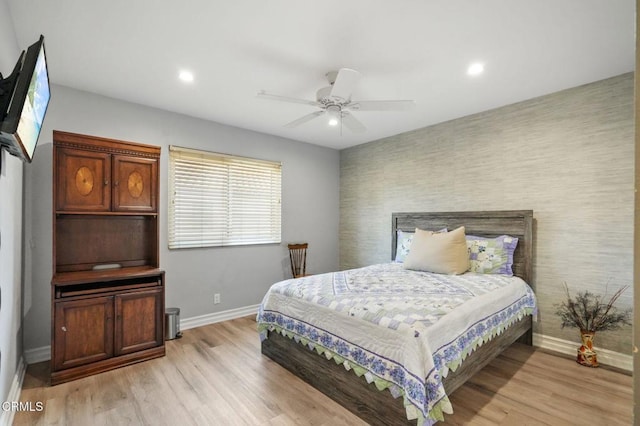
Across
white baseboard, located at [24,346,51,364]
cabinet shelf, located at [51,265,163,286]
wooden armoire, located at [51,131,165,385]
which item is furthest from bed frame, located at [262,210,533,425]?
white baseboard, located at [24,346,51,364]

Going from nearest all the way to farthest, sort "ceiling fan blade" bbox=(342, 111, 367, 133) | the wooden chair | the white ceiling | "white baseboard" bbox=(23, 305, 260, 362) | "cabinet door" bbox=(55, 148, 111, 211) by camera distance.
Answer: the white ceiling < "cabinet door" bbox=(55, 148, 111, 211) < "white baseboard" bbox=(23, 305, 260, 362) < "ceiling fan blade" bbox=(342, 111, 367, 133) < the wooden chair

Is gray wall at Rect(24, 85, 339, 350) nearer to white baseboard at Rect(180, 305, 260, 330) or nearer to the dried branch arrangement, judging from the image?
white baseboard at Rect(180, 305, 260, 330)

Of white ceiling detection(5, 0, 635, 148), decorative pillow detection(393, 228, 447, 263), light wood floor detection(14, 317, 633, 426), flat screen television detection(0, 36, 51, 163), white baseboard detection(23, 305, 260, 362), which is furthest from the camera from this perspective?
decorative pillow detection(393, 228, 447, 263)

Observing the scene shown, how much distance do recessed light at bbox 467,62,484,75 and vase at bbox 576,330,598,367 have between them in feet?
8.11

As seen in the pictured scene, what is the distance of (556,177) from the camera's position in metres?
3.03

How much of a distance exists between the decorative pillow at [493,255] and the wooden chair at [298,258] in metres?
2.33

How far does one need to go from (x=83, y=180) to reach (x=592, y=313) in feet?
15.3

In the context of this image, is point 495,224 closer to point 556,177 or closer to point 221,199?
point 556,177

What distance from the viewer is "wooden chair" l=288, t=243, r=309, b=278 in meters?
4.56

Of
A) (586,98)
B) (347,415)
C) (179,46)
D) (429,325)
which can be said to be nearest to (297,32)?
(179,46)

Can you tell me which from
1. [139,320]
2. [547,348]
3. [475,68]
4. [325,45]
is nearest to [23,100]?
[325,45]

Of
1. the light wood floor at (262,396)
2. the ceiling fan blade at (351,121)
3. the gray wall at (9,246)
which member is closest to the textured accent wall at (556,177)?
the light wood floor at (262,396)

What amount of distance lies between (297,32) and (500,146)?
261 cm

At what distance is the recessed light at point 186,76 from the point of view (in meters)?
2.63
